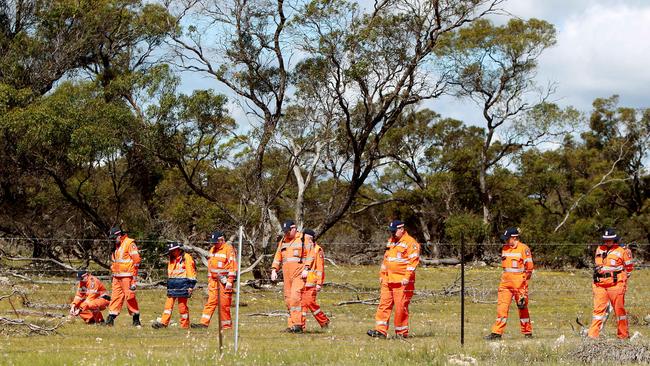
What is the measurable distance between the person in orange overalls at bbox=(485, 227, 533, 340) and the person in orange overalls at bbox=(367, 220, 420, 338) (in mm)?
1600

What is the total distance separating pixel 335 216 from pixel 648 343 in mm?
20467

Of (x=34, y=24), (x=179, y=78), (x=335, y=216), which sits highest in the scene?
(x=34, y=24)

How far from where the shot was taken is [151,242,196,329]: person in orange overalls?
54.1ft

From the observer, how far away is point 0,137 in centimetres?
3244

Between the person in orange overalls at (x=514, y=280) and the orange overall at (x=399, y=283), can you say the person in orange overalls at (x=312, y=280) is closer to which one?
the orange overall at (x=399, y=283)

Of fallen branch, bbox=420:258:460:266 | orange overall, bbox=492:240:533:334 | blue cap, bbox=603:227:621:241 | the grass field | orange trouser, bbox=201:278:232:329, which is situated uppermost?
blue cap, bbox=603:227:621:241

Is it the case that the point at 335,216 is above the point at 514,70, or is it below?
below

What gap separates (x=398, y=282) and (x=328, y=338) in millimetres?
1507

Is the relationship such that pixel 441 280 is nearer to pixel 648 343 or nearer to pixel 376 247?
pixel 376 247

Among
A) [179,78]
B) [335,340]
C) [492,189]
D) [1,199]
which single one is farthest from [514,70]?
[335,340]

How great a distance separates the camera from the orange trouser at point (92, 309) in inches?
681

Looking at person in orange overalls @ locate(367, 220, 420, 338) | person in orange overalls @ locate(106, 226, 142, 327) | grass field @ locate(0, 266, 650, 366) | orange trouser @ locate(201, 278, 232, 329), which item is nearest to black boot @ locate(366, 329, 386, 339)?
person in orange overalls @ locate(367, 220, 420, 338)

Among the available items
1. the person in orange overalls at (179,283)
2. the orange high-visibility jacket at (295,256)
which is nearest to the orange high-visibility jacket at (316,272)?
the orange high-visibility jacket at (295,256)

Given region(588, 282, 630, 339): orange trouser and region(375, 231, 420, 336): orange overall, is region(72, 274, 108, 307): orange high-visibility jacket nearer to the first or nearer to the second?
region(375, 231, 420, 336): orange overall
